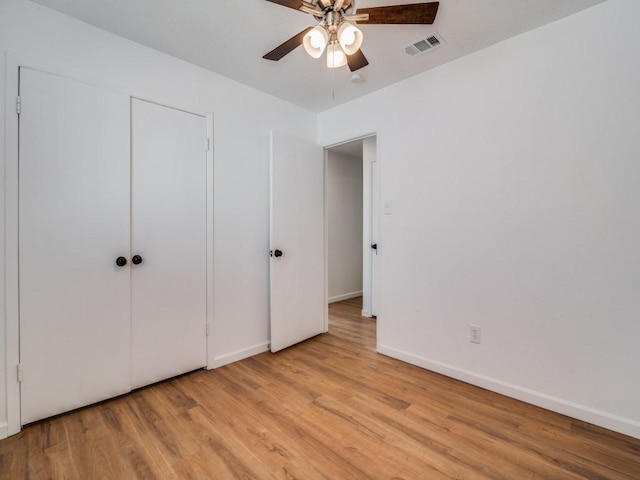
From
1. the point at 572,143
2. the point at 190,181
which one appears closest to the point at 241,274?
the point at 190,181

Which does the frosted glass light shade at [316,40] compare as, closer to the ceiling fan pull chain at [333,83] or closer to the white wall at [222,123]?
the ceiling fan pull chain at [333,83]

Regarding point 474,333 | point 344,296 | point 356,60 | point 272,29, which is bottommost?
point 344,296

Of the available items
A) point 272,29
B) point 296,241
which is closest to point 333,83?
point 272,29

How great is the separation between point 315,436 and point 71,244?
1.87m

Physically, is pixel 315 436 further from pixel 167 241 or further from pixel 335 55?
pixel 335 55

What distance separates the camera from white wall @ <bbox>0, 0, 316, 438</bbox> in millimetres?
1736

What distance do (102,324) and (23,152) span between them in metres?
1.12

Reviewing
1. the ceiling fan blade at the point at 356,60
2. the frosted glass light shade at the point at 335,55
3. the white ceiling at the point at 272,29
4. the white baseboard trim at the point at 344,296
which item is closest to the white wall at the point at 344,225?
the white baseboard trim at the point at 344,296

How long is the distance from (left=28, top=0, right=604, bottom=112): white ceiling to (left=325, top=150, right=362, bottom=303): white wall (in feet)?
7.69

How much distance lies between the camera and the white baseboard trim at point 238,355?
2.52m

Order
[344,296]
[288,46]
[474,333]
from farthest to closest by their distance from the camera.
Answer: [344,296]
[474,333]
[288,46]

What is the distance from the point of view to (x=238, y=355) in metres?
2.66

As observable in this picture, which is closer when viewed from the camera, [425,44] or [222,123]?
[425,44]

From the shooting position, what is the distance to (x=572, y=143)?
72.0 inches
